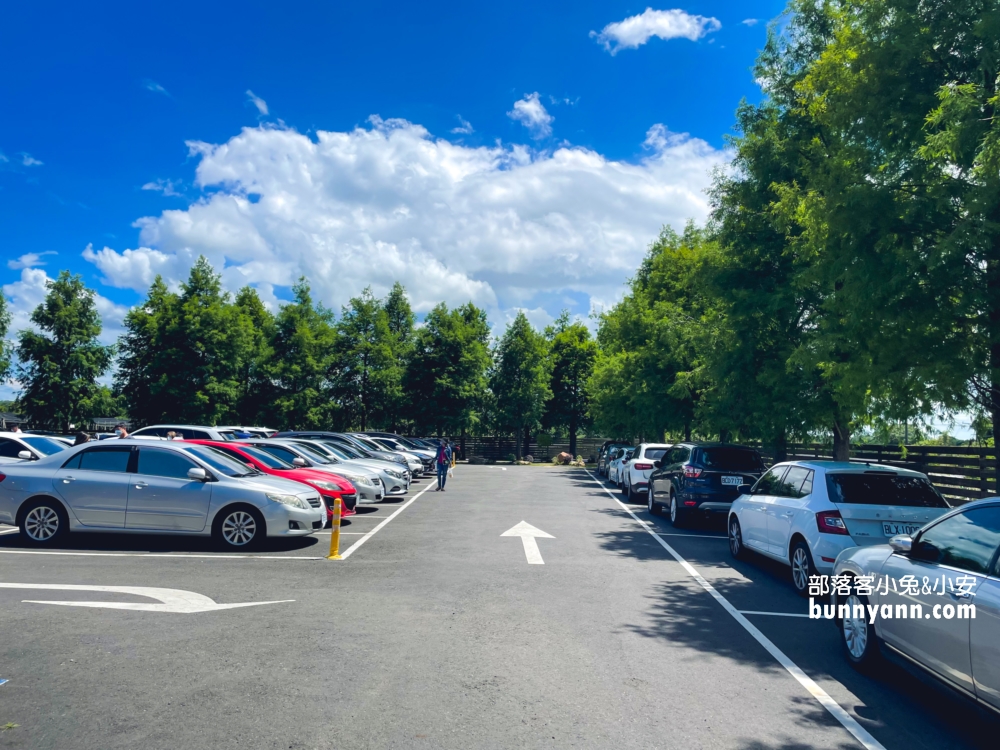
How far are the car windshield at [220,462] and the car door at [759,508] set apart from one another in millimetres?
7606

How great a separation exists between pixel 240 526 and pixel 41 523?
9.70 ft

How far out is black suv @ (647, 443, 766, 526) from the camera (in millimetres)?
14039

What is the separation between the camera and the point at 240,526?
10.8m

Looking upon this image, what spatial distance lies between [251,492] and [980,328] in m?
10.5

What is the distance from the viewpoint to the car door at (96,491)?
1066 cm

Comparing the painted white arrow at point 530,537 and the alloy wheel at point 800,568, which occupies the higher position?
the alloy wheel at point 800,568

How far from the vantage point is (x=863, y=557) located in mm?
6008

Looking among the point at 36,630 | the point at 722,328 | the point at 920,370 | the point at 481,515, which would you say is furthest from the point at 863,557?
the point at 722,328

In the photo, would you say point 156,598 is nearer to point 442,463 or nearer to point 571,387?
point 442,463

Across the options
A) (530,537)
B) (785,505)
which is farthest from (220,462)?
(785,505)

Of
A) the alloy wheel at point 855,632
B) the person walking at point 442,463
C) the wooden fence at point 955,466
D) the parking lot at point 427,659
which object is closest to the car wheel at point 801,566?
the parking lot at point 427,659

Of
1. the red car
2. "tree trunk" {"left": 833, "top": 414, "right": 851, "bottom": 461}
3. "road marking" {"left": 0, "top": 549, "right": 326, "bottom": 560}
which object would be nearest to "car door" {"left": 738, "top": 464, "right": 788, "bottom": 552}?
"road marking" {"left": 0, "top": 549, "right": 326, "bottom": 560}

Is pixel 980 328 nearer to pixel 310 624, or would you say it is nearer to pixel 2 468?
pixel 310 624

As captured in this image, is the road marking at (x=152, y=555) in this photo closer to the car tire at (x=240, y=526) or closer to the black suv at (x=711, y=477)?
the car tire at (x=240, y=526)
